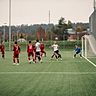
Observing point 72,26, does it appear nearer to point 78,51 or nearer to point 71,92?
point 78,51

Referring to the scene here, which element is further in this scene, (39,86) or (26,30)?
(26,30)

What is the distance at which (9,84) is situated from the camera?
14812mm

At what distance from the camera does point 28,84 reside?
14.8 m

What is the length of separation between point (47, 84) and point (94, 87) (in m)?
1.92

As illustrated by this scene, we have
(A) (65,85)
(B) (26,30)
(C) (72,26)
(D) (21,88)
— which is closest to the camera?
(D) (21,88)

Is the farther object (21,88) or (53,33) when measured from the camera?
(53,33)

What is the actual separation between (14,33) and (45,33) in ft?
42.1

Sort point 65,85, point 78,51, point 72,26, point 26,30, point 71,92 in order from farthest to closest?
point 72,26, point 26,30, point 78,51, point 65,85, point 71,92

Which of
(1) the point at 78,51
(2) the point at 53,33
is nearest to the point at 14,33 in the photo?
(2) the point at 53,33

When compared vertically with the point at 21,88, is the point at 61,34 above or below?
above

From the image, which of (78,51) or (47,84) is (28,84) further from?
(78,51)

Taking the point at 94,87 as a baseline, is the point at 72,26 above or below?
above

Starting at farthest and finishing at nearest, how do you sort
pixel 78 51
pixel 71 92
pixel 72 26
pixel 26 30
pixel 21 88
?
pixel 72 26
pixel 26 30
pixel 78 51
pixel 21 88
pixel 71 92

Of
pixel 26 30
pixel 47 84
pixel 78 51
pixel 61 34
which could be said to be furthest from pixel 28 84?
pixel 26 30
